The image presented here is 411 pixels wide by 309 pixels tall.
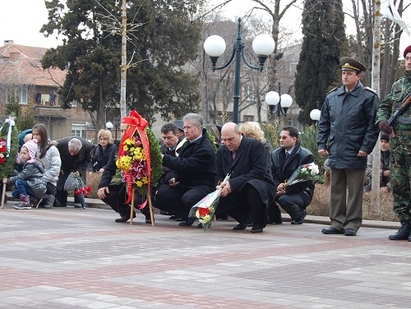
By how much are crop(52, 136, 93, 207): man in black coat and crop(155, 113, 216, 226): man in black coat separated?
4.04 meters

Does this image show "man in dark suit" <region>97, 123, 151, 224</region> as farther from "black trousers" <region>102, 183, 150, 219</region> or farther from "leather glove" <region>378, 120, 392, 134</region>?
"leather glove" <region>378, 120, 392, 134</region>

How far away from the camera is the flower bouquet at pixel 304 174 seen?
13.5m

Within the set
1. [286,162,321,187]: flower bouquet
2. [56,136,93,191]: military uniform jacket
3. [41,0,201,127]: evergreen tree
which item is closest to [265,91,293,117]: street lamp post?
[41,0,201,127]: evergreen tree

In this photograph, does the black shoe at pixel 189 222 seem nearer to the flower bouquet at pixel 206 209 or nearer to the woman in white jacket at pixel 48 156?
the flower bouquet at pixel 206 209

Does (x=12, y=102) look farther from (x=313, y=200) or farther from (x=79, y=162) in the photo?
(x=313, y=200)

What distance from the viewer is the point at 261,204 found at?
12.0 meters

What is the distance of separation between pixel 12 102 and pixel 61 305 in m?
22.5

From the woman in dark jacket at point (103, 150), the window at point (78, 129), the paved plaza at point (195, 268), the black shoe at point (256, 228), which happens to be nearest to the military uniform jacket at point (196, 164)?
the paved plaza at point (195, 268)

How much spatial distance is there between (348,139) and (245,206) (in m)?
1.84

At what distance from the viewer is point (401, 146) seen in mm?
10898

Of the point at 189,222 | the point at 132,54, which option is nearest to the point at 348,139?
the point at 189,222

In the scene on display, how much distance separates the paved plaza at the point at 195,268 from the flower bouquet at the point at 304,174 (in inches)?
37.2

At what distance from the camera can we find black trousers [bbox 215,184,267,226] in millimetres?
12016

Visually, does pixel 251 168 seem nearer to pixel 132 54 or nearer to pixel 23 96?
pixel 132 54
